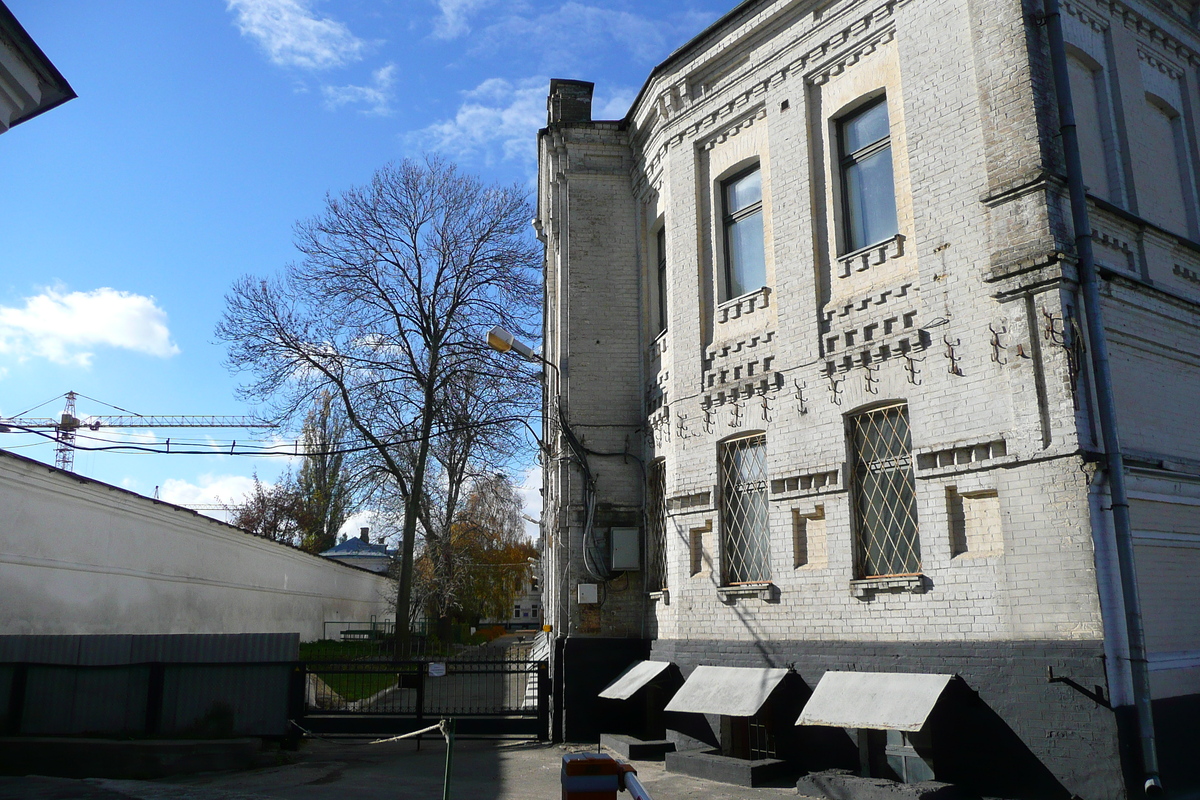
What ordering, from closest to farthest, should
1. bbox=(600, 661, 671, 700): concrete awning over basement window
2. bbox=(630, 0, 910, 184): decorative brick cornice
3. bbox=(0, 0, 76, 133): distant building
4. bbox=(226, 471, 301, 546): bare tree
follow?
bbox=(0, 0, 76, 133): distant building
bbox=(630, 0, 910, 184): decorative brick cornice
bbox=(600, 661, 671, 700): concrete awning over basement window
bbox=(226, 471, 301, 546): bare tree

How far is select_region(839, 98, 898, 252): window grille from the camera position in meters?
10.6

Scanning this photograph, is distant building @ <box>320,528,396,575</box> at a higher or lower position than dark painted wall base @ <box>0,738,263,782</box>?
higher

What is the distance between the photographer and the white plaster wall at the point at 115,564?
13.5m

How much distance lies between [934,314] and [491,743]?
906cm

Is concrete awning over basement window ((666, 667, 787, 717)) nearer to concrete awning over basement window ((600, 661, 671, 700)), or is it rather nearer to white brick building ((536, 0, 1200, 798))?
white brick building ((536, 0, 1200, 798))

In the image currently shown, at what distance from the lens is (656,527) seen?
13805mm

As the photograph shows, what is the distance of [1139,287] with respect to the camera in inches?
361

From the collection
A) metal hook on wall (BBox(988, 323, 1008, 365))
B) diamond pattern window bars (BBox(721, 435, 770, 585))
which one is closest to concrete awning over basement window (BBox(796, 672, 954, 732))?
diamond pattern window bars (BBox(721, 435, 770, 585))

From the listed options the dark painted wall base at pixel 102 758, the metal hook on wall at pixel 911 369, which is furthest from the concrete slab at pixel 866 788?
the dark painted wall base at pixel 102 758

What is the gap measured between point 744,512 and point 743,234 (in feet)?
12.7

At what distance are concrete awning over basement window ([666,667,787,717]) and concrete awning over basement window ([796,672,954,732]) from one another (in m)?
0.79

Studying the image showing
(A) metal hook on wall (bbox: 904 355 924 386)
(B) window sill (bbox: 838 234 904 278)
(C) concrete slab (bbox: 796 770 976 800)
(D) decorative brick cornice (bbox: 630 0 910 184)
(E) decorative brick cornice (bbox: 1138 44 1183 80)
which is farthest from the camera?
(E) decorative brick cornice (bbox: 1138 44 1183 80)

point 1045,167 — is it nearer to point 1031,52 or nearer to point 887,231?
point 1031,52

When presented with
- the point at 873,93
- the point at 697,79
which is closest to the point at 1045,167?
the point at 873,93
